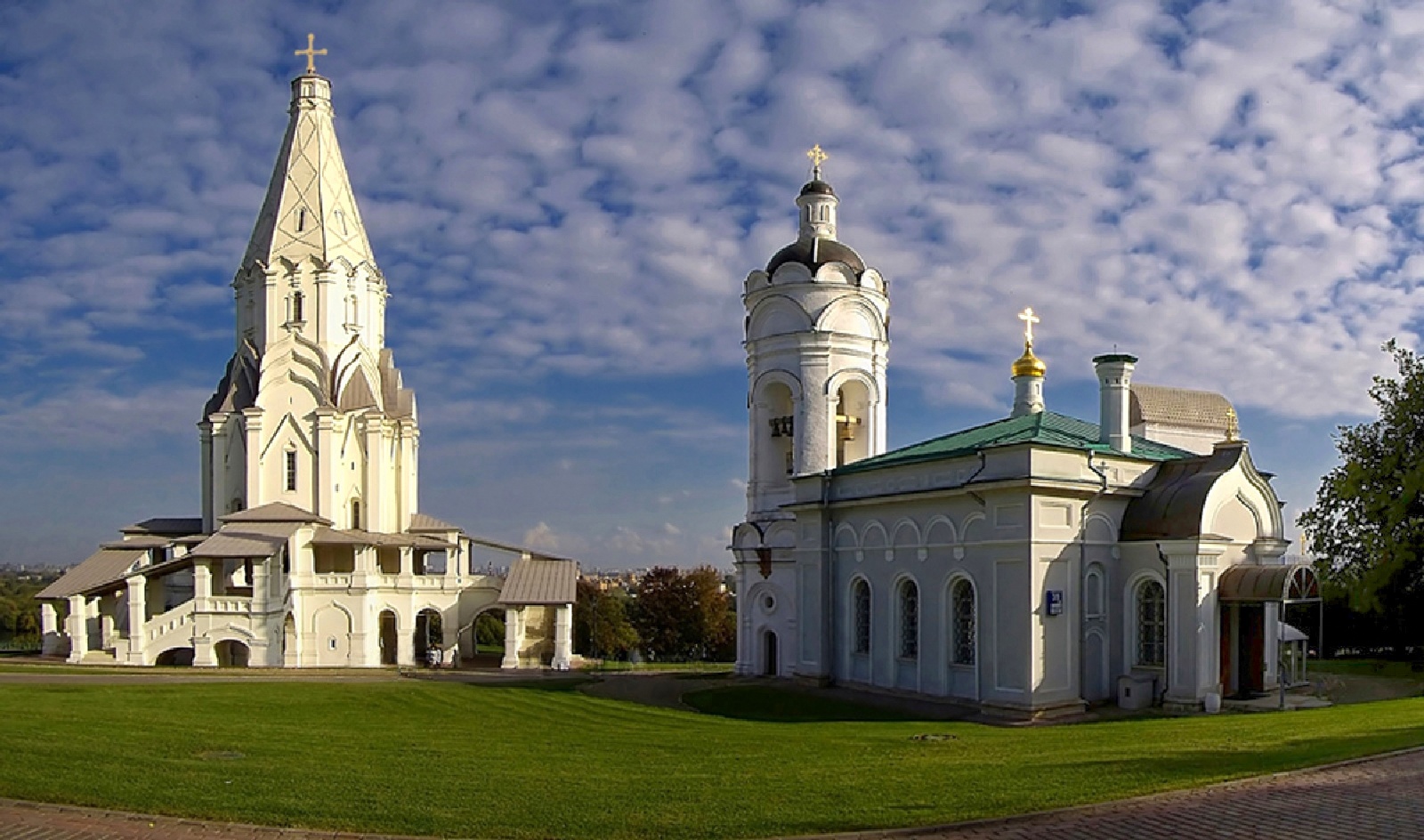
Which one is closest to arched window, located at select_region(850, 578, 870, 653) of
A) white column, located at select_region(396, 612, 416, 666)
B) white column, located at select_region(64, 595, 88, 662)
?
white column, located at select_region(396, 612, 416, 666)

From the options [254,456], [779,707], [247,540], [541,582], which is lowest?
[779,707]

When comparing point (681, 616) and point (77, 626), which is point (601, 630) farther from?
point (77, 626)

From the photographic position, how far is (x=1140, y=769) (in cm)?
1202

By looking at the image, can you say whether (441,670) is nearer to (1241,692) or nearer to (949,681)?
(949,681)

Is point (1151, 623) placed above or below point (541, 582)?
above

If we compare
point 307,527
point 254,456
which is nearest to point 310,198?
point 254,456

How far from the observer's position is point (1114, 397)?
2433 cm

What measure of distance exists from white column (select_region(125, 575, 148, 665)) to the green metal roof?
24.0 metres

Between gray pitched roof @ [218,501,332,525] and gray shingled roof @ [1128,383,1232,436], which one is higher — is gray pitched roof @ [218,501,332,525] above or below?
below

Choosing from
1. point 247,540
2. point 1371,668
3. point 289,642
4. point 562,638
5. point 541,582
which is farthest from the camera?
point 541,582

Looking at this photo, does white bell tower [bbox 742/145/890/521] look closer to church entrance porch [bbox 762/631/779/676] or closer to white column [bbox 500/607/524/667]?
church entrance porch [bbox 762/631/779/676]

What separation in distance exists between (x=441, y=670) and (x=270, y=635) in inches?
248

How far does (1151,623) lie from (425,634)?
3149 cm

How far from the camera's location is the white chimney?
24047 millimetres
